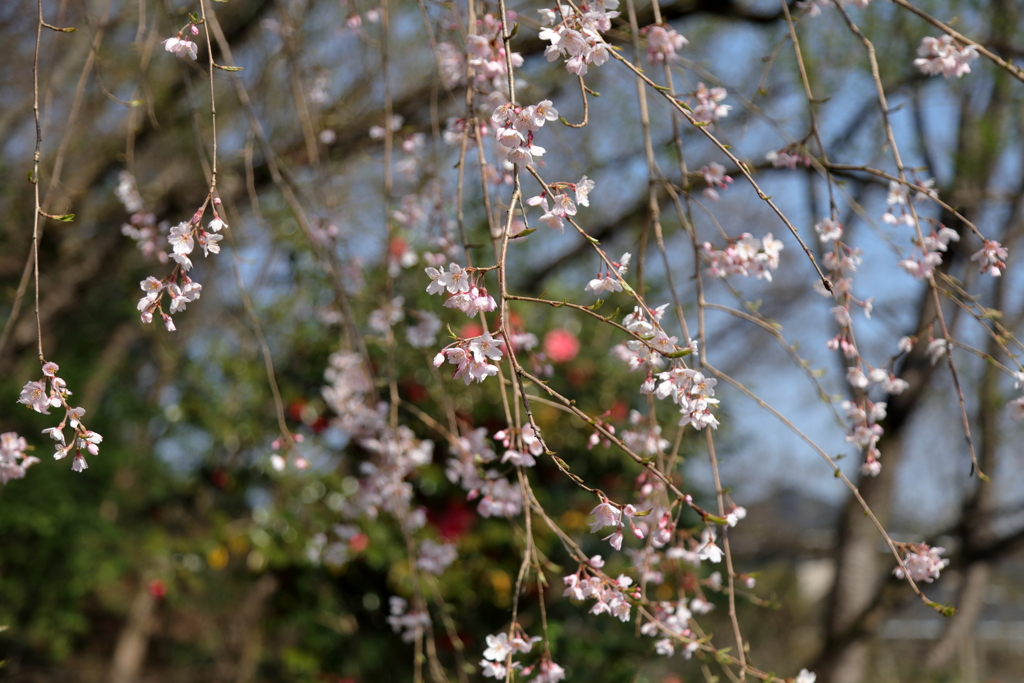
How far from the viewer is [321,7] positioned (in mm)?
4422

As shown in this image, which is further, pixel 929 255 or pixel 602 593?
pixel 929 255

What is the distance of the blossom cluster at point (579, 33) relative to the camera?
1070mm

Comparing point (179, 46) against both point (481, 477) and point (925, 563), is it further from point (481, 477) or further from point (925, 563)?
point (925, 563)

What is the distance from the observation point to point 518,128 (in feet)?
3.54

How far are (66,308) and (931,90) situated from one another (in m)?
4.54

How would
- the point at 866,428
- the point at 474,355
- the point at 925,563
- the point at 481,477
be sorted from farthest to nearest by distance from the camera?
1. the point at 481,477
2. the point at 866,428
3. the point at 925,563
4. the point at 474,355

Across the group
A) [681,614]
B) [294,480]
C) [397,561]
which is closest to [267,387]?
[294,480]

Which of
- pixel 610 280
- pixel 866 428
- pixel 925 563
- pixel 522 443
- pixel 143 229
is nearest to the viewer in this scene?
pixel 610 280

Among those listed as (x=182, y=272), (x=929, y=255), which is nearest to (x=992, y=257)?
(x=929, y=255)

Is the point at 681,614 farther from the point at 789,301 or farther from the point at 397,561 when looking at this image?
the point at 789,301

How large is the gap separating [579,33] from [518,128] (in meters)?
0.16

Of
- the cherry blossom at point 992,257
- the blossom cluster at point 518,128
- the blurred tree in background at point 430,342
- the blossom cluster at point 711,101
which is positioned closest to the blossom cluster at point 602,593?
the blurred tree in background at point 430,342

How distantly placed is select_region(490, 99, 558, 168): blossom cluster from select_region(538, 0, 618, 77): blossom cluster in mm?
77

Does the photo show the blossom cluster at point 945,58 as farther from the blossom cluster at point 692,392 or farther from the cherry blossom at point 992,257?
the blossom cluster at point 692,392
